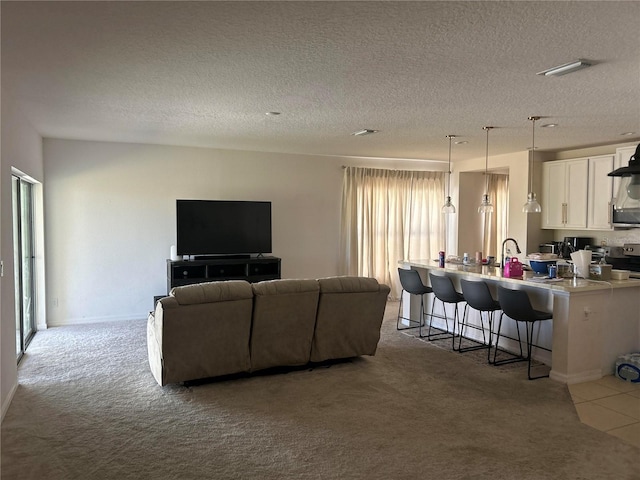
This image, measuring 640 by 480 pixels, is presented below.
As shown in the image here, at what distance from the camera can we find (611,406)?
12.3ft

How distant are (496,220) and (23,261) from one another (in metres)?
7.56

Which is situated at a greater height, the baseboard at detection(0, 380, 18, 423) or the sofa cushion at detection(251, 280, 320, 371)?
the sofa cushion at detection(251, 280, 320, 371)

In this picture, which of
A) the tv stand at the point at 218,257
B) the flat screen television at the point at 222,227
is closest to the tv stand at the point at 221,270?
the tv stand at the point at 218,257

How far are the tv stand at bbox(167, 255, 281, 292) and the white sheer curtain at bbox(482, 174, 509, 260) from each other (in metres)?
4.08

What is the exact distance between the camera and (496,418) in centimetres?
344

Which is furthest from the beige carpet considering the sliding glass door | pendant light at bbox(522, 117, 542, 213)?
pendant light at bbox(522, 117, 542, 213)

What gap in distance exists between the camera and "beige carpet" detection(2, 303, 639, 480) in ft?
9.06

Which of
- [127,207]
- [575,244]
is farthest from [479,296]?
[127,207]

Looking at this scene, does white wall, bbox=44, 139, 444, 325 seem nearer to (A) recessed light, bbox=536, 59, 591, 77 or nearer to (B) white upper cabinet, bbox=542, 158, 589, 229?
(B) white upper cabinet, bbox=542, 158, 589, 229

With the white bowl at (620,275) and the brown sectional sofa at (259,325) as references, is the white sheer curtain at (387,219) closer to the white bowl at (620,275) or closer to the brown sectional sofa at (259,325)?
the brown sectional sofa at (259,325)

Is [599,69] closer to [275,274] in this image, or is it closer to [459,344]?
[459,344]

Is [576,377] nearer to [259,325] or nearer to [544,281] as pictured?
[544,281]

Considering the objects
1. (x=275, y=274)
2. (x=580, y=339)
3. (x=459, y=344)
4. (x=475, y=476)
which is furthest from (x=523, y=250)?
(x=475, y=476)

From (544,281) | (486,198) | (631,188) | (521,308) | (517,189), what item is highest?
(517,189)
